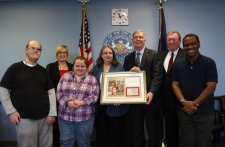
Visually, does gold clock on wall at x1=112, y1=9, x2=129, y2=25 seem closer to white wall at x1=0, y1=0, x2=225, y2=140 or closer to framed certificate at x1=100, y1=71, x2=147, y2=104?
white wall at x1=0, y1=0, x2=225, y2=140

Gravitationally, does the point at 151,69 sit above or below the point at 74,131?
above

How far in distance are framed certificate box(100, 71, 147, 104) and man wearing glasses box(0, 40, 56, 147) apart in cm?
81

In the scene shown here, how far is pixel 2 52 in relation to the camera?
15.4 ft

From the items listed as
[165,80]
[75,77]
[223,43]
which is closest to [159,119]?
[165,80]

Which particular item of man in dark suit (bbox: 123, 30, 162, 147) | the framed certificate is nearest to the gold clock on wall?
man in dark suit (bbox: 123, 30, 162, 147)

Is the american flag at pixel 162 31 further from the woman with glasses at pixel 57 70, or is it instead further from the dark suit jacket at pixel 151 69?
the woman with glasses at pixel 57 70

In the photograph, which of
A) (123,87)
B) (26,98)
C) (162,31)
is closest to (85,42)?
(162,31)

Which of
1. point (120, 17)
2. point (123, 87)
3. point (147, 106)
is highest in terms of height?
point (120, 17)

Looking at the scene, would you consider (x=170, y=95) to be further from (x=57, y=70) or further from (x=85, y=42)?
(x=85, y=42)

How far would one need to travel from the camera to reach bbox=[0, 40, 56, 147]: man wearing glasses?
2.85 m

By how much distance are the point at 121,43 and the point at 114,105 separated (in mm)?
1724

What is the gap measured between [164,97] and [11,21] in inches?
135

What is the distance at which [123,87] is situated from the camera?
3.15m

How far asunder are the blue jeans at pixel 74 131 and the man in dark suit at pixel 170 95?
1080mm
